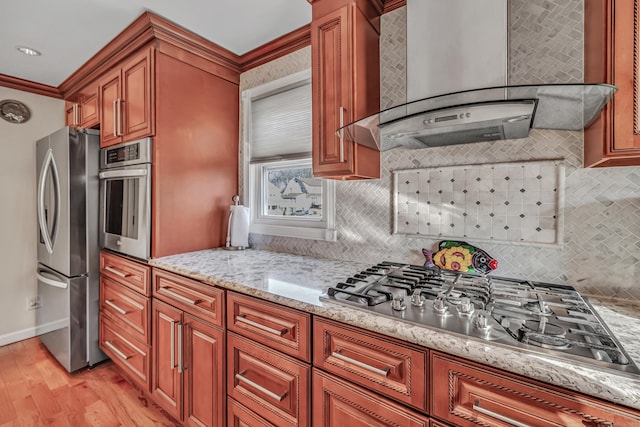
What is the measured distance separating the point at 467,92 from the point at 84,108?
325 cm

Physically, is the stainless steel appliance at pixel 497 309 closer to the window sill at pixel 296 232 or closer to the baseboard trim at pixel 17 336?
the window sill at pixel 296 232

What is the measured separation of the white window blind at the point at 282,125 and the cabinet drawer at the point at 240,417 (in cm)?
150

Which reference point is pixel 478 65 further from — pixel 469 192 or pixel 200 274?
pixel 200 274

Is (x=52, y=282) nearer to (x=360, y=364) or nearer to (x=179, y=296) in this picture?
(x=179, y=296)

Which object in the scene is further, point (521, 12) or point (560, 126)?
point (521, 12)

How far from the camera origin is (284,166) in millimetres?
2242

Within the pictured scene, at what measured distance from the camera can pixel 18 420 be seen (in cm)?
180

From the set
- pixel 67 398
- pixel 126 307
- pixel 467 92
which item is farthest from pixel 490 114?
pixel 67 398

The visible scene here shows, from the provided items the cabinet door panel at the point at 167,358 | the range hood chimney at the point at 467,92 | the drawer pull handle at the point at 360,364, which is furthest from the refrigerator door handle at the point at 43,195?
the drawer pull handle at the point at 360,364

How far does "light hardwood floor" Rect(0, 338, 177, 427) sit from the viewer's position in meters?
1.80

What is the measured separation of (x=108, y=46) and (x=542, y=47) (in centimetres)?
271

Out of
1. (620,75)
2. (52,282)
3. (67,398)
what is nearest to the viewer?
(620,75)

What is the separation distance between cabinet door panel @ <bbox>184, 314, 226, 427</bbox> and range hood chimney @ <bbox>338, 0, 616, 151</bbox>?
1223 mm

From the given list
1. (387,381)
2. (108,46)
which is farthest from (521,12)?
(108,46)
